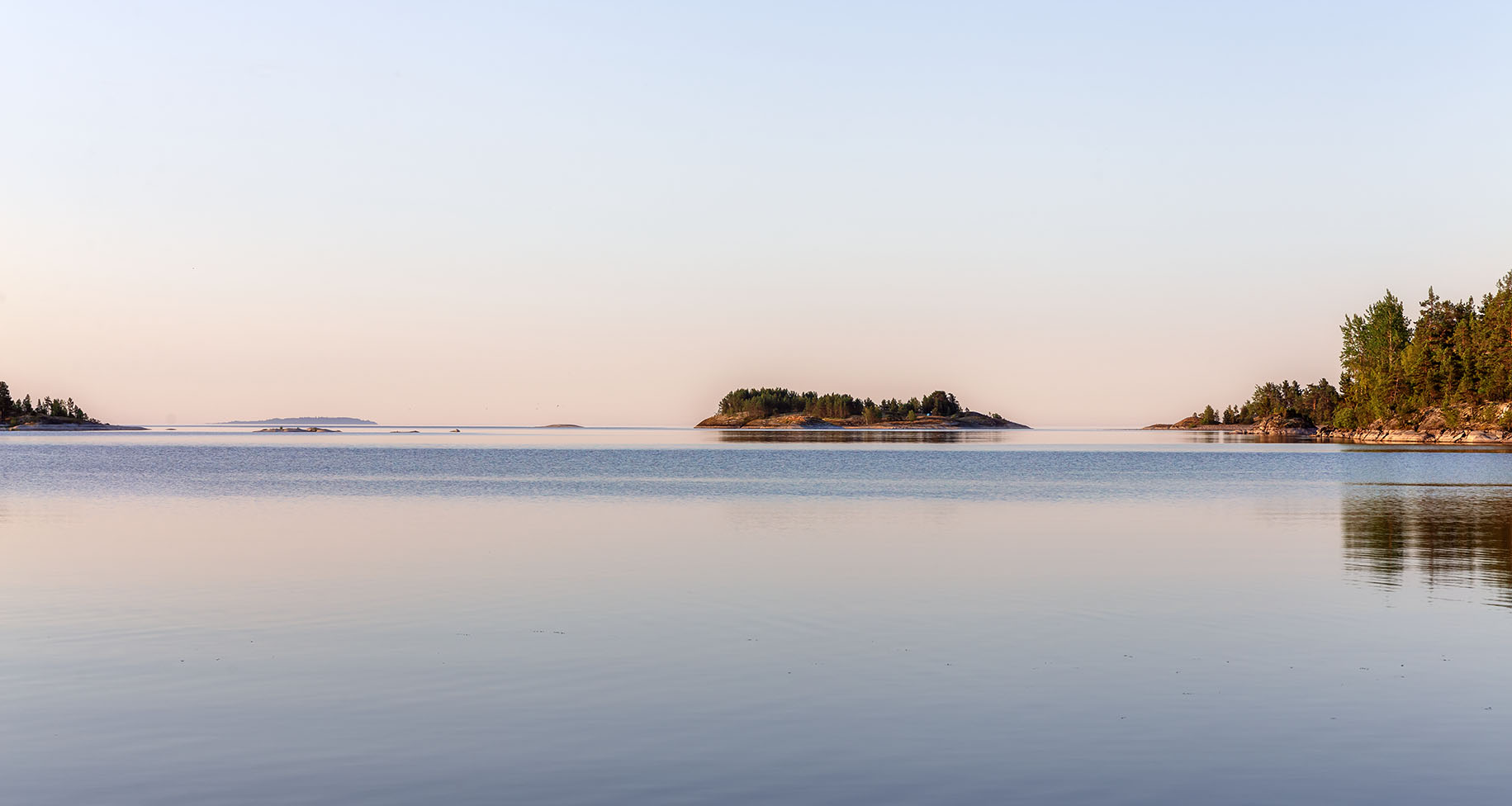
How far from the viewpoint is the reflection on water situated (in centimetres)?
2864

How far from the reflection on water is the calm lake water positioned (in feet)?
0.95

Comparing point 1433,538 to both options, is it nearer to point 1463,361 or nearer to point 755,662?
point 755,662

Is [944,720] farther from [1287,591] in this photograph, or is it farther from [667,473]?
[667,473]

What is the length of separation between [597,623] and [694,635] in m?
2.20

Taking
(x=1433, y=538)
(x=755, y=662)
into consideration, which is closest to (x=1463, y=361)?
(x=1433, y=538)

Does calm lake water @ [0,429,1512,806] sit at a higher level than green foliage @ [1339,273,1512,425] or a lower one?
lower

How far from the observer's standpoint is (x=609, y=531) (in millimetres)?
41000

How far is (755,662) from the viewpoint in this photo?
18.2 metres

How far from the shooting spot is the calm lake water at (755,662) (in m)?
12.3

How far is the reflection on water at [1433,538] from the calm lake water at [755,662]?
290 mm

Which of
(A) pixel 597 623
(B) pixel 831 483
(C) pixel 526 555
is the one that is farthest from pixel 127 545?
(B) pixel 831 483

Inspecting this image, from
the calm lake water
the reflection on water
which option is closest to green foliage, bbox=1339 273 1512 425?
the reflection on water

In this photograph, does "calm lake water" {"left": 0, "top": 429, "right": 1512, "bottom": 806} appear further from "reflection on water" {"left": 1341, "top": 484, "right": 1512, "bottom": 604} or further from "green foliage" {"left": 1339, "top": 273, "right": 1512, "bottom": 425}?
"green foliage" {"left": 1339, "top": 273, "right": 1512, "bottom": 425}

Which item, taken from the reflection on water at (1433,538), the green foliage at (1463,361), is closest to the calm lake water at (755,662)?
the reflection on water at (1433,538)
